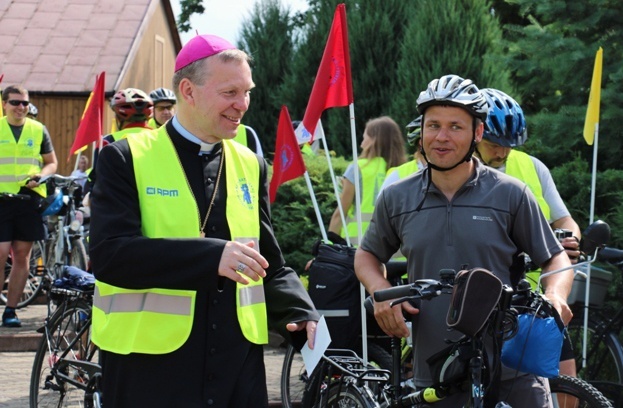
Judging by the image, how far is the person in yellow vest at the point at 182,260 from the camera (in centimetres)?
385

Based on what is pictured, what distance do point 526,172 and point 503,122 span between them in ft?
1.67

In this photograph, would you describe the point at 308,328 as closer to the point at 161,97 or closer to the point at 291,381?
the point at 291,381

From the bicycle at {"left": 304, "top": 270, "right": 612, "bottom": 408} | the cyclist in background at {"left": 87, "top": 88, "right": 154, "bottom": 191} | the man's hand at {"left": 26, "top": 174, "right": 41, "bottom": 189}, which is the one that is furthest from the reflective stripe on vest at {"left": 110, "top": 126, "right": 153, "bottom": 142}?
the bicycle at {"left": 304, "top": 270, "right": 612, "bottom": 408}

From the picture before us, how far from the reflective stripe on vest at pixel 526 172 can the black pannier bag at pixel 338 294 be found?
1268 mm

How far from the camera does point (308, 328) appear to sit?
13.7 feet

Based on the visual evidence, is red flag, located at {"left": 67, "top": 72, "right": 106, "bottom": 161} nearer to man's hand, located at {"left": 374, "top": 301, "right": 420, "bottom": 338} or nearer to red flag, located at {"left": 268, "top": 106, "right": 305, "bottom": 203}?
red flag, located at {"left": 268, "top": 106, "right": 305, "bottom": 203}

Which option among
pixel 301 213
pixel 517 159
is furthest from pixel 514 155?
pixel 301 213

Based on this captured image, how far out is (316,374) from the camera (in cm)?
620

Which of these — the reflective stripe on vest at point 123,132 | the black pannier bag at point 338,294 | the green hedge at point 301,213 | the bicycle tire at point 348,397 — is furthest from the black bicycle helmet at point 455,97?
the green hedge at point 301,213

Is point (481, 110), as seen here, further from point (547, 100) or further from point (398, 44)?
point (398, 44)

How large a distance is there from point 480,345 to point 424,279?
331 millimetres

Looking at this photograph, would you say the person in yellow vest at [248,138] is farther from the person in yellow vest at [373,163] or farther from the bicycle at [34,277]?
the bicycle at [34,277]

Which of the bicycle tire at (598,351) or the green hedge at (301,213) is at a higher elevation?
the green hedge at (301,213)

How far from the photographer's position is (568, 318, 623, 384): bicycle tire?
765 cm
